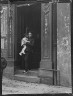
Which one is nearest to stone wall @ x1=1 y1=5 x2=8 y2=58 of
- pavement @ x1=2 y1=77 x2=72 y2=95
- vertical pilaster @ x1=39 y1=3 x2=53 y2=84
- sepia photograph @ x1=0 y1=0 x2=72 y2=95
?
sepia photograph @ x1=0 y1=0 x2=72 y2=95

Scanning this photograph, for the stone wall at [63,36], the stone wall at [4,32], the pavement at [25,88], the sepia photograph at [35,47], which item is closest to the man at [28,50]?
the sepia photograph at [35,47]

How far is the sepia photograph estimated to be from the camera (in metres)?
8.64

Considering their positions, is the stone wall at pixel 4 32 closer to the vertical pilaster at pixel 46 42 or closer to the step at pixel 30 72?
the step at pixel 30 72

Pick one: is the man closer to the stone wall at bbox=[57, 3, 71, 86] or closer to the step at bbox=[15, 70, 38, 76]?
the step at bbox=[15, 70, 38, 76]

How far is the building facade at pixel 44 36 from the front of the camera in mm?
8961

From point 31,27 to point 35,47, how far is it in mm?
658

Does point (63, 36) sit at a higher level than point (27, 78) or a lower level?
higher

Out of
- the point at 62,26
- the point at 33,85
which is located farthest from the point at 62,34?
the point at 33,85

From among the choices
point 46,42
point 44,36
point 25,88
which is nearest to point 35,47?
point 46,42

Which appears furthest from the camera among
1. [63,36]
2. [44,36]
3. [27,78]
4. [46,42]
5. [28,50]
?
[44,36]


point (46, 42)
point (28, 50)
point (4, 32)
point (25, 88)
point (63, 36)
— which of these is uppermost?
point (4, 32)

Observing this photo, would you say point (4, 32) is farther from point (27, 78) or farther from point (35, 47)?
point (27, 78)

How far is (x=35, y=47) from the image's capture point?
32.1 ft

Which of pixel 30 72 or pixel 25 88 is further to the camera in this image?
pixel 30 72
